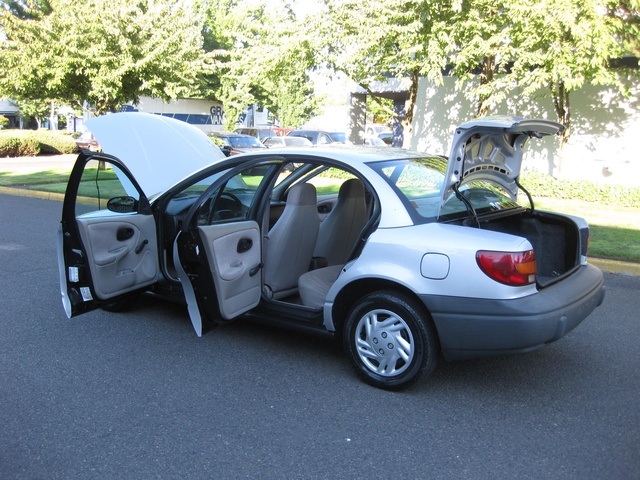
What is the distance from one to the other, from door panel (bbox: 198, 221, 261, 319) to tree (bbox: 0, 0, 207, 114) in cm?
1519

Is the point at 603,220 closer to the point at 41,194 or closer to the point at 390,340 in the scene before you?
the point at 390,340

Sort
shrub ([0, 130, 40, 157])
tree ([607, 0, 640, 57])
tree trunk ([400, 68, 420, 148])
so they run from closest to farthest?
tree ([607, 0, 640, 57])
tree trunk ([400, 68, 420, 148])
shrub ([0, 130, 40, 157])

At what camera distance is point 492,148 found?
4.36 m

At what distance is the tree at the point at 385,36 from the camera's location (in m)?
13.2

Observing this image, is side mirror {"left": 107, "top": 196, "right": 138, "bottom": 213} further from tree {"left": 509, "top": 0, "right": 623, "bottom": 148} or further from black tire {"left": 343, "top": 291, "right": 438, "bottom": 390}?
tree {"left": 509, "top": 0, "right": 623, "bottom": 148}

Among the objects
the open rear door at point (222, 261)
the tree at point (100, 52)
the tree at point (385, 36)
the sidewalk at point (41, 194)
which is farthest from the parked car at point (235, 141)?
the open rear door at point (222, 261)

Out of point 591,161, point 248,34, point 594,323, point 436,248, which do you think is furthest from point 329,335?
point 248,34

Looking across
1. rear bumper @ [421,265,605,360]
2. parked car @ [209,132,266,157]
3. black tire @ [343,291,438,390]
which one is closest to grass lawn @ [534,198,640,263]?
rear bumper @ [421,265,605,360]

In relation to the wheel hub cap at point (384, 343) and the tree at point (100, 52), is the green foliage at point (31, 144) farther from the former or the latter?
the wheel hub cap at point (384, 343)

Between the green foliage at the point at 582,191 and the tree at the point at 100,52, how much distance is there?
38.7ft

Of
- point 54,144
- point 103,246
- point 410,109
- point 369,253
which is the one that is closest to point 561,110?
point 410,109

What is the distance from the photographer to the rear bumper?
354cm

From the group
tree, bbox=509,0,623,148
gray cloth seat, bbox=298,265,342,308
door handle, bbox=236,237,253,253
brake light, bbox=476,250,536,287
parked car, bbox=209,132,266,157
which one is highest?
tree, bbox=509,0,623,148

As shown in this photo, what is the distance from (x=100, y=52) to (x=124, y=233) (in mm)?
14855
